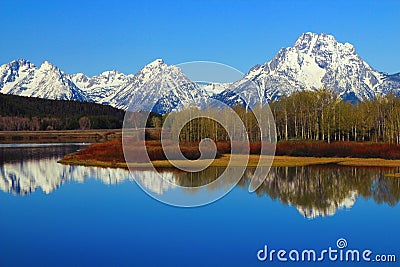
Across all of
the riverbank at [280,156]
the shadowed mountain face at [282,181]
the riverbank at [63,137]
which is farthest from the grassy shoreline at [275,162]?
the riverbank at [63,137]

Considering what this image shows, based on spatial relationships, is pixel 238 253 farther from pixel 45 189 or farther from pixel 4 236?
pixel 45 189

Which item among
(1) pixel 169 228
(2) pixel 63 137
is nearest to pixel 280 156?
(1) pixel 169 228

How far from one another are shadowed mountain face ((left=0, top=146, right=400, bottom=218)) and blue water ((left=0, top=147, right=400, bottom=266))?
37 centimetres

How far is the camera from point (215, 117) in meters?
69.6

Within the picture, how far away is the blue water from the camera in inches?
694

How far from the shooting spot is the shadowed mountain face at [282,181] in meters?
28.0

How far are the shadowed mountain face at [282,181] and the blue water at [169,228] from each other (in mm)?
367

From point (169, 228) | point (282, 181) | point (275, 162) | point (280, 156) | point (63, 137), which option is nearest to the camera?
point (169, 228)

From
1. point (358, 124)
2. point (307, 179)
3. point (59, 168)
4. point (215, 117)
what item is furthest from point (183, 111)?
point (307, 179)

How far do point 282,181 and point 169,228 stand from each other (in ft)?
51.1

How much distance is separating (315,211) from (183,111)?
49.5 m

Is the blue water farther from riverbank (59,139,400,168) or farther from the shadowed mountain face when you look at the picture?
riverbank (59,139,400,168)

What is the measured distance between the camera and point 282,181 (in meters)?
35.8

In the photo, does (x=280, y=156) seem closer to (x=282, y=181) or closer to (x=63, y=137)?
(x=282, y=181)
